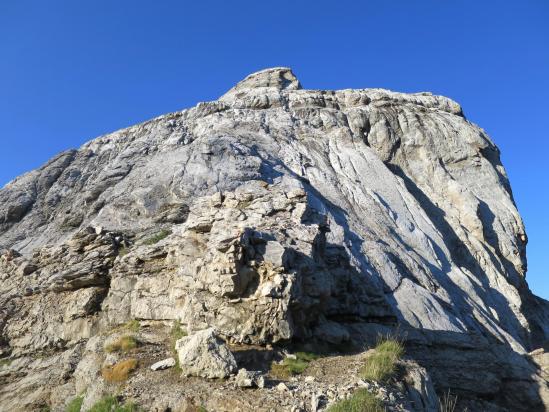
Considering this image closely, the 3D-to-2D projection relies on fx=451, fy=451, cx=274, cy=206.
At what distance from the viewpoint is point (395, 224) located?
35500 mm

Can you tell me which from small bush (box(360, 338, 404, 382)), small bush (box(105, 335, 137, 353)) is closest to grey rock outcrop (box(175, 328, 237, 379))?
small bush (box(105, 335, 137, 353))

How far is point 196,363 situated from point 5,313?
13133 millimetres

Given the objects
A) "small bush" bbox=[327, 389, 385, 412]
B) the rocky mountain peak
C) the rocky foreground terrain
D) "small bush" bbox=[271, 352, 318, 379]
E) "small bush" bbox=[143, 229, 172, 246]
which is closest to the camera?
"small bush" bbox=[327, 389, 385, 412]

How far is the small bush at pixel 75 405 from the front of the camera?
1293 centimetres

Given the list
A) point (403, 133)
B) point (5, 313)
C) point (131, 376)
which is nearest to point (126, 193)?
point (5, 313)

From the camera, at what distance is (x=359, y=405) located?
10.0 metres

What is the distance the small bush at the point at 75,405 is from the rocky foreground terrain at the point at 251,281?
417 millimetres

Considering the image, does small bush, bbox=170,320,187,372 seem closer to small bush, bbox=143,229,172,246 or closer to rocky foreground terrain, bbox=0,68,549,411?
rocky foreground terrain, bbox=0,68,549,411

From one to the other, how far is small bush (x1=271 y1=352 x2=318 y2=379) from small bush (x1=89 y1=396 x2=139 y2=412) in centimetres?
384

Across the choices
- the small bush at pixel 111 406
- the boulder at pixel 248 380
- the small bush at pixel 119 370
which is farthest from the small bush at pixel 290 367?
the small bush at pixel 119 370

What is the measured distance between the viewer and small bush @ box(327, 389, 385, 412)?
996 centimetres

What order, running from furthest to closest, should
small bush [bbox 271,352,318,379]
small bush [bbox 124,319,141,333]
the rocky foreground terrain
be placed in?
small bush [bbox 124,319,141,333]
the rocky foreground terrain
small bush [bbox 271,352,318,379]

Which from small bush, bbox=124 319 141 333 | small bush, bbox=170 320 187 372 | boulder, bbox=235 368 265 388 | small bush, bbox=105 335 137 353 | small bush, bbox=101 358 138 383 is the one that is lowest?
boulder, bbox=235 368 265 388

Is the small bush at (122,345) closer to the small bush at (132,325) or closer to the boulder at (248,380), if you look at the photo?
the small bush at (132,325)
